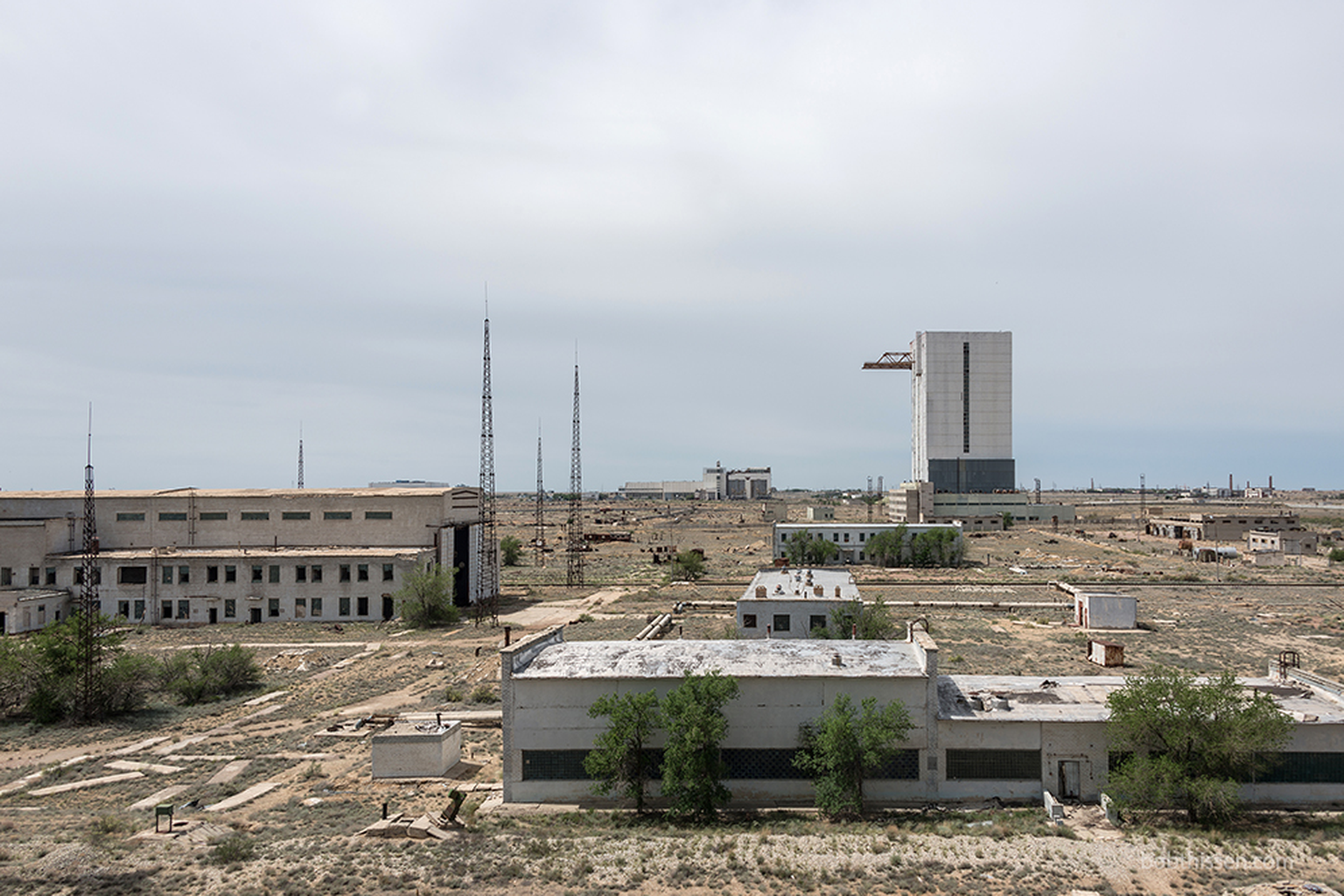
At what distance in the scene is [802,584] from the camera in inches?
2133

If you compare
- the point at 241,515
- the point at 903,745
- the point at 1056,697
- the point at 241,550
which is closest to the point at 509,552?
the point at 241,515

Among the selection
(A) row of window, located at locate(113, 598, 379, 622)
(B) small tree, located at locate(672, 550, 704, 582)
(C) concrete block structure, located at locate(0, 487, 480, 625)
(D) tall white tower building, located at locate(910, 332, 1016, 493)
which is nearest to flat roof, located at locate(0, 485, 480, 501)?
(C) concrete block structure, located at locate(0, 487, 480, 625)

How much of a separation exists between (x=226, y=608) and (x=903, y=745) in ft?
200

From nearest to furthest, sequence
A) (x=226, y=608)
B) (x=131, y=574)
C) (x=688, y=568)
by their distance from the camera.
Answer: (x=226, y=608), (x=131, y=574), (x=688, y=568)

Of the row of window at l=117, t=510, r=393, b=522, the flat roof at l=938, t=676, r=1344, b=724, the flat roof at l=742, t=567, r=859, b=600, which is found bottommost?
the flat roof at l=938, t=676, r=1344, b=724

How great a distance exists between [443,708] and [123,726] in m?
15.7

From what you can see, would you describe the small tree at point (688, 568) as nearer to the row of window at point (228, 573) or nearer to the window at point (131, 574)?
the row of window at point (228, 573)

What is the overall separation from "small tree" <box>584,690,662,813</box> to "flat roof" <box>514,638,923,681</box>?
133 centimetres

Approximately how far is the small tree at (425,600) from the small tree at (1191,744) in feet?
169

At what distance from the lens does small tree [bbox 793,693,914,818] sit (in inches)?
991

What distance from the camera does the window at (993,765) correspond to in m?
26.5

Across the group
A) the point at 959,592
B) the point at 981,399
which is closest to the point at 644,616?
the point at 959,592

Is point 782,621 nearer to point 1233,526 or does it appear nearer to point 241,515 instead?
point 241,515

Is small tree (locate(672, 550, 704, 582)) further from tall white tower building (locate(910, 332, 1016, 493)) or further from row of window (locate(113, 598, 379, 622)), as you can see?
tall white tower building (locate(910, 332, 1016, 493))
